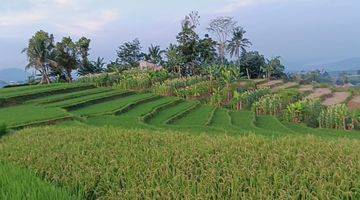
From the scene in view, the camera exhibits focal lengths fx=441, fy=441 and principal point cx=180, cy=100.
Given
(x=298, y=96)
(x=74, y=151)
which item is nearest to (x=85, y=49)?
(x=298, y=96)

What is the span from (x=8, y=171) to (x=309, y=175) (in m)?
2.68

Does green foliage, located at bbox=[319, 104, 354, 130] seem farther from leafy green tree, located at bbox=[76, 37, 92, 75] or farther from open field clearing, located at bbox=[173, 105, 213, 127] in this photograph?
leafy green tree, located at bbox=[76, 37, 92, 75]

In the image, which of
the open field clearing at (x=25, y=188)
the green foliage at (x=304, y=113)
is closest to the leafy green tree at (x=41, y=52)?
the green foliage at (x=304, y=113)

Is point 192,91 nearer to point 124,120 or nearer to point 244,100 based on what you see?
point 244,100

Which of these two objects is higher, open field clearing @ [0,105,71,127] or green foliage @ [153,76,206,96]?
green foliage @ [153,76,206,96]

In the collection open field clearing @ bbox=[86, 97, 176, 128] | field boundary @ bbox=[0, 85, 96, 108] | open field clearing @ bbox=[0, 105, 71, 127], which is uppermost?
field boundary @ bbox=[0, 85, 96, 108]

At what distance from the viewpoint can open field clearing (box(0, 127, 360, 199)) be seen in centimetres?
323

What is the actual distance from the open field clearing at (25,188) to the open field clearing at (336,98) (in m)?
24.4

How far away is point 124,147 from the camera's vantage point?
16.7ft

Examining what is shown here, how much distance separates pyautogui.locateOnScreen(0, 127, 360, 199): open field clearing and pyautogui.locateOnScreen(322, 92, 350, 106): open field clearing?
898 inches

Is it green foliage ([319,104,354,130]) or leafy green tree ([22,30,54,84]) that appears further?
Answer: leafy green tree ([22,30,54,84])

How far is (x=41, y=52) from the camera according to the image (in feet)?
113

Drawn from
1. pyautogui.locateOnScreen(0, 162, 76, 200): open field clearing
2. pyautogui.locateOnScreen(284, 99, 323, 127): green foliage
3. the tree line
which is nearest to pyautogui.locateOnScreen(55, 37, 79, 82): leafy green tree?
the tree line

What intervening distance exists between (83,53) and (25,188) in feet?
119
